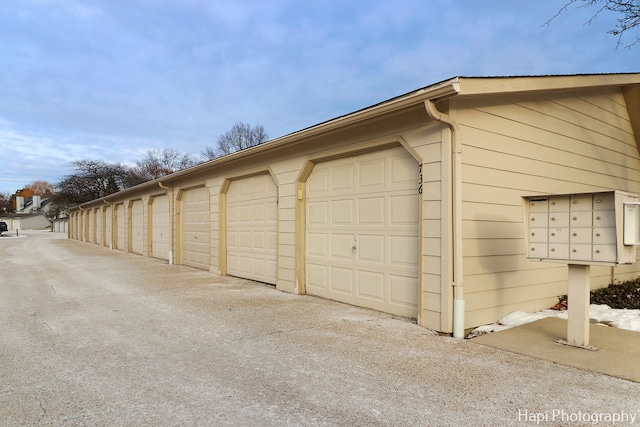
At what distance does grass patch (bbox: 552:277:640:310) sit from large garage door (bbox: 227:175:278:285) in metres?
5.18

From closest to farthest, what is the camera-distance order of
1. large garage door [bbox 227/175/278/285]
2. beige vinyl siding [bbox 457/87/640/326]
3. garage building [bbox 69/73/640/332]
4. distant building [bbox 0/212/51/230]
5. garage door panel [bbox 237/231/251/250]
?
garage building [bbox 69/73/640/332]
beige vinyl siding [bbox 457/87/640/326]
large garage door [bbox 227/175/278/285]
garage door panel [bbox 237/231/251/250]
distant building [bbox 0/212/51/230]

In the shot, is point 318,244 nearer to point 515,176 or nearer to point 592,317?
point 515,176

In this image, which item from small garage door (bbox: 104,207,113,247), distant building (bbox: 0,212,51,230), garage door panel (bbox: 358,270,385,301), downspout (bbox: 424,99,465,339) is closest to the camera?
downspout (bbox: 424,99,465,339)

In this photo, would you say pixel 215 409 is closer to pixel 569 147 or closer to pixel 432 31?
pixel 569 147

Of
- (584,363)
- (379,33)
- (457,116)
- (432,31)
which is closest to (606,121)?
(457,116)

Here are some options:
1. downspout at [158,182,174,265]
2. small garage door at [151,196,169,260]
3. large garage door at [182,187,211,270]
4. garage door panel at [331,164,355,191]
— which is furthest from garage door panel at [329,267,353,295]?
small garage door at [151,196,169,260]

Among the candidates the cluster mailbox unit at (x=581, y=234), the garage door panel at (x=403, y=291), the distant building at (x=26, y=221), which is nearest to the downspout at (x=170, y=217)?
the garage door panel at (x=403, y=291)

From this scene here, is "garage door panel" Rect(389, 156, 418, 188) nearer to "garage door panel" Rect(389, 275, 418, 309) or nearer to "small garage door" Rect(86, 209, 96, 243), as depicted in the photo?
"garage door panel" Rect(389, 275, 418, 309)

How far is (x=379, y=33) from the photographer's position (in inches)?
580

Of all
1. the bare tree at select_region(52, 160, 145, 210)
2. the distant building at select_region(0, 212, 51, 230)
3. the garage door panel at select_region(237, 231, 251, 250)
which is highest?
the bare tree at select_region(52, 160, 145, 210)

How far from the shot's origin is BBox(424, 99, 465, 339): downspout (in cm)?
434

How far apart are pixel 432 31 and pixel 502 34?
3.56 meters

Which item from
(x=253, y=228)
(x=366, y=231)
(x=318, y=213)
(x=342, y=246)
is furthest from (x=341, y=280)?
(x=253, y=228)

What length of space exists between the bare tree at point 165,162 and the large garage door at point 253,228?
40.1 metres
